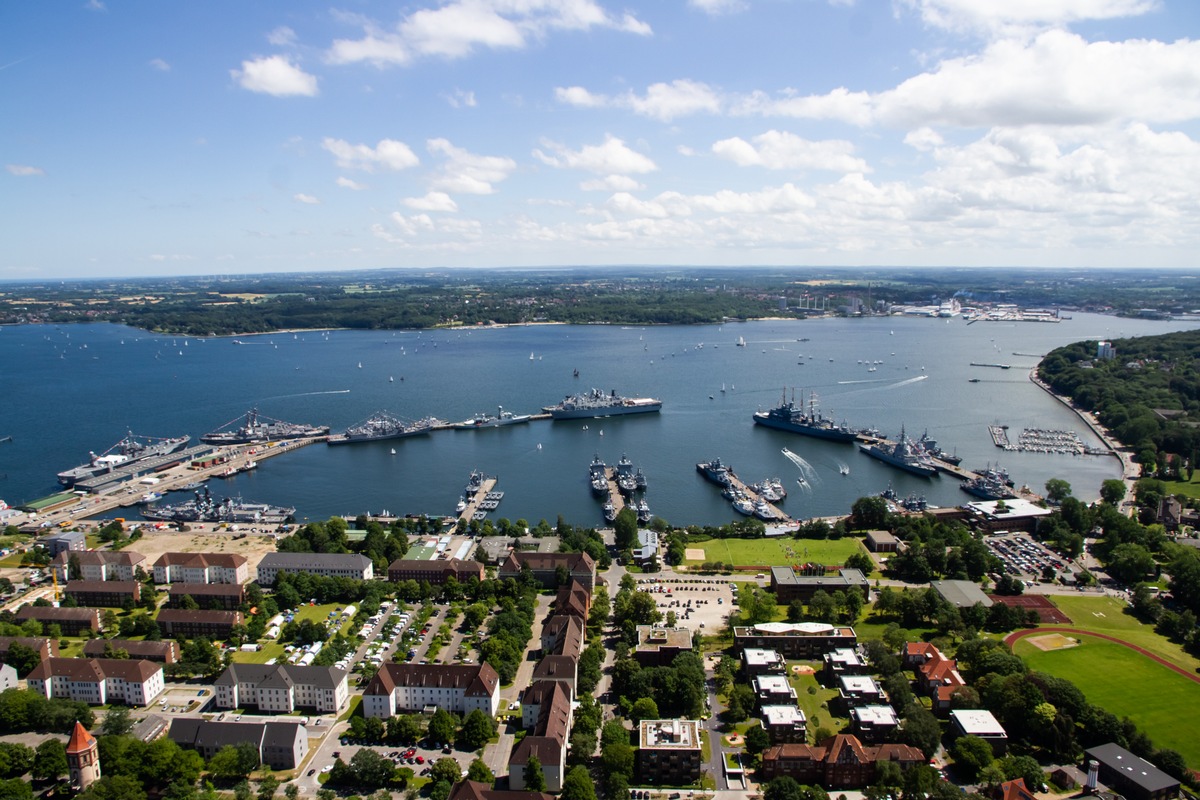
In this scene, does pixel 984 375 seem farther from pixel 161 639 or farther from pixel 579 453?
pixel 161 639

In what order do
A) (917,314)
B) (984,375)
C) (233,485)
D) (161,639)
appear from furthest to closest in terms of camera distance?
(917,314)
(984,375)
(233,485)
(161,639)

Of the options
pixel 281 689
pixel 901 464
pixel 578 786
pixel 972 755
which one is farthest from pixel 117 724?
pixel 901 464

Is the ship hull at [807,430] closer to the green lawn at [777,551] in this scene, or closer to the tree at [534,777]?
the green lawn at [777,551]

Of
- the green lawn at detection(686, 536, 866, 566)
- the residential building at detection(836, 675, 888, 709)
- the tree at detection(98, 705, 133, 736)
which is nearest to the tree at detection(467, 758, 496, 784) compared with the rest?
the tree at detection(98, 705, 133, 736)

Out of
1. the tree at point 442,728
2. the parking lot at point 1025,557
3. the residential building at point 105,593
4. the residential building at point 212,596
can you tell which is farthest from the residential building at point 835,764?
the residential building at point 105,593

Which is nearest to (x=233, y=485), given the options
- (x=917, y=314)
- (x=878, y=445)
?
(x=878, y=445)

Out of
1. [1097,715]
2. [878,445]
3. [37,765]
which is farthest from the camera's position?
[878,445]

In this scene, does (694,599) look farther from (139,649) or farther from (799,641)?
(139,649)
